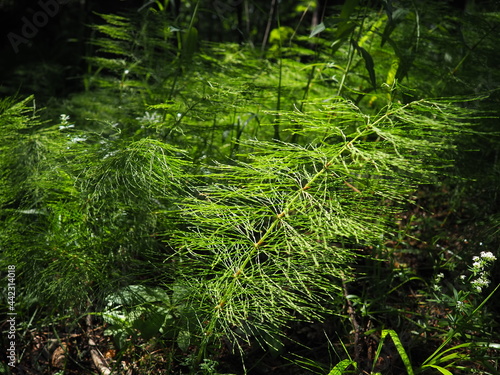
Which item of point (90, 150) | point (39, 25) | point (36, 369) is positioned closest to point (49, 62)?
point (39, 25)

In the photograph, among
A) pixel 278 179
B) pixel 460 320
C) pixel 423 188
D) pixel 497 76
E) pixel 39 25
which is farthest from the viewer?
pixel 39 25

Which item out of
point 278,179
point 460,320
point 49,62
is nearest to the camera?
point 278,179

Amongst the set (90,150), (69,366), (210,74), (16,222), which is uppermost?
(210,74)

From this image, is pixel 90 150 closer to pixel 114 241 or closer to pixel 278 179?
pixel 114 241

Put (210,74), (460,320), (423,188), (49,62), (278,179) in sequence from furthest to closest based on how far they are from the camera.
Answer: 1. (49,62)
2. (423,188)
3. (210,74)
4. (460,320)
5. (278,179)

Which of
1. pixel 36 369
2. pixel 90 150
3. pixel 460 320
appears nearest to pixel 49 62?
pixel 90 150

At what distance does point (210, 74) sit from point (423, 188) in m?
1.27

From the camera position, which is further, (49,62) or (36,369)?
(49,62)

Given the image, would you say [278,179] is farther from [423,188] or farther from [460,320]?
[423,188]

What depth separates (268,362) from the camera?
1.42 m

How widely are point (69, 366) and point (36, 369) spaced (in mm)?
101

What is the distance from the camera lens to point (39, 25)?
4.27m

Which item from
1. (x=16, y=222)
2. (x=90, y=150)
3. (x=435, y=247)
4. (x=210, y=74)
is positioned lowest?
(x=435, y=247)

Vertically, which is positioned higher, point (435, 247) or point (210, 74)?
point (210, 74)
